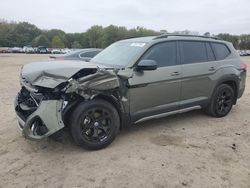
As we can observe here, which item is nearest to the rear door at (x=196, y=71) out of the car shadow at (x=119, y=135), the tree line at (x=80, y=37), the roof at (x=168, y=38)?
the roof at (x=168, y=38)

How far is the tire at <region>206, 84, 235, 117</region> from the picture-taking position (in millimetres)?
5602

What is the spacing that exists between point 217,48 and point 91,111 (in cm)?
330

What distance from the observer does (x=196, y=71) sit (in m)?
5.12

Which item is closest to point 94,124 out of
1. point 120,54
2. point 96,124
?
point 96,124

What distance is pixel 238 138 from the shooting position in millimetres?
4617

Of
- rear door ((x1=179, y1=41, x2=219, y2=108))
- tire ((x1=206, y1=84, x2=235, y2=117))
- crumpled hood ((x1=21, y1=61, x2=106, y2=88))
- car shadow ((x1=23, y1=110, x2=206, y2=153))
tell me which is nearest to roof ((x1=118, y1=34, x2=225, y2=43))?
rear door ((x1=179, y1=41, x2=219, y2=108))

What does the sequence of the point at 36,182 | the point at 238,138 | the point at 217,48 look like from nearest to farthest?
the point at 36,182 → the point at 238,138 → the point at 217,48

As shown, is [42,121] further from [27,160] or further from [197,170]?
[197,170]

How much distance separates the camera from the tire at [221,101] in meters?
5.60

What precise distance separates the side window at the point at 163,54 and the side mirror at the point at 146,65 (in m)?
0.23

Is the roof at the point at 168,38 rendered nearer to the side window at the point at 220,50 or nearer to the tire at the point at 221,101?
the side window at the point at 220,50

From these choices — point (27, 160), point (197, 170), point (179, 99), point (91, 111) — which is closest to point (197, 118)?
point (179, 99)

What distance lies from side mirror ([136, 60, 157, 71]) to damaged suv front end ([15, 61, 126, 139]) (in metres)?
0.46

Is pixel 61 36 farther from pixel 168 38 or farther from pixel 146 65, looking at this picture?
pixel 146 65
